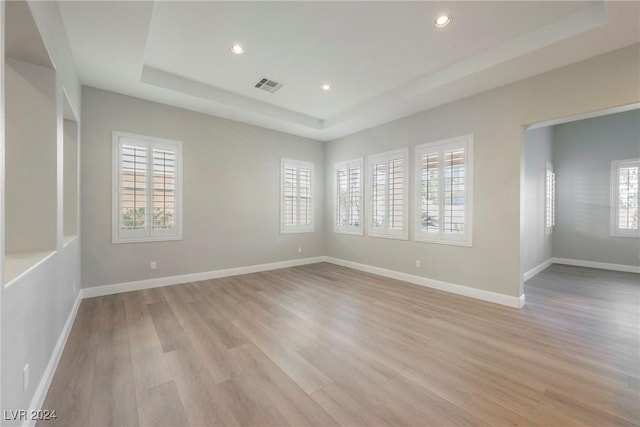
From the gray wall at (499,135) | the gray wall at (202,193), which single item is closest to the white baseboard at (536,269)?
the gray wall at (499,135)

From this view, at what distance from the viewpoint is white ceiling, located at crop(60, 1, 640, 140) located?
2506mm

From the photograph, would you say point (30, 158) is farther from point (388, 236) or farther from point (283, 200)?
point (388, 236)

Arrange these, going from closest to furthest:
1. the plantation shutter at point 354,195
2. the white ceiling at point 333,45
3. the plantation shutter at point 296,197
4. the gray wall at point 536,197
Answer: the white ceiling at point 333,45 < the gray wall at point 536,197 < the plantation shutter at point 354,195 < the plantation shutter at point 296,197

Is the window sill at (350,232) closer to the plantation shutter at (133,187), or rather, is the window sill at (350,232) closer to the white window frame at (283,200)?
the white window frame at (283,200)

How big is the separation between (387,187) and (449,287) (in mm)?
2048

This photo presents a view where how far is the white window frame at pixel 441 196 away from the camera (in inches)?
156

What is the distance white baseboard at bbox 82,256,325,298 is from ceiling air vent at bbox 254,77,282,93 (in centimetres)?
329

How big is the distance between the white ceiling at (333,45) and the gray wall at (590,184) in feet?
14.0

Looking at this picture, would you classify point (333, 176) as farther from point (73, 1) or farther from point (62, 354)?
point (62, 354)

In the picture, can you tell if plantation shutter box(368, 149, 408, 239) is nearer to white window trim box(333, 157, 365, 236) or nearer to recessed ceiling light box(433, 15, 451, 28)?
white window trim box(333, 157, 365, 236)

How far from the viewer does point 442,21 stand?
2695 mm

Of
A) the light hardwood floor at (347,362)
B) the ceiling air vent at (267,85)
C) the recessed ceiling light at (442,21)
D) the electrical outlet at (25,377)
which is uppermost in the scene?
the ceiling air vent at (267,85)

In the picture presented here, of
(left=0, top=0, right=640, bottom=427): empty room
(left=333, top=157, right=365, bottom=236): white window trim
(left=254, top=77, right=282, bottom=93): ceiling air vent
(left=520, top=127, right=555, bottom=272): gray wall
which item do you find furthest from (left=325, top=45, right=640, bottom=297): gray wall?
(left=254, top=77, right=282, bottom=93): ceiling air vent

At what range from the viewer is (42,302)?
1852 mm
